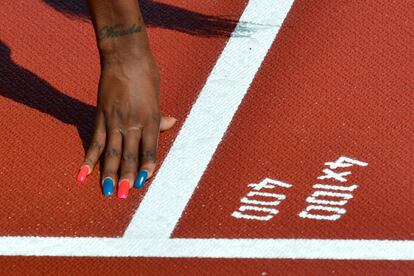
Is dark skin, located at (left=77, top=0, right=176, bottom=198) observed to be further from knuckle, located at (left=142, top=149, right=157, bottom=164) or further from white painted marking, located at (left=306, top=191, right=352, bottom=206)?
white painted marking, located at (left=306, top=191, right=352, bottom=206)

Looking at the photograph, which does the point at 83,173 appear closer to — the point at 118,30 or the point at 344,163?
the point at 118,30

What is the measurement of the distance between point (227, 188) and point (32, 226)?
638 millimetres

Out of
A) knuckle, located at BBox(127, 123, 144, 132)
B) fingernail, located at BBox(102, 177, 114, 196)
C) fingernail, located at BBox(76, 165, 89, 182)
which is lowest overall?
fingernail, located at BBox(76, 165, 89, 182)

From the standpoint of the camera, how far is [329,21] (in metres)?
5.18

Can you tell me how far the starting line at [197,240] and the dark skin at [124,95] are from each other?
116 mm

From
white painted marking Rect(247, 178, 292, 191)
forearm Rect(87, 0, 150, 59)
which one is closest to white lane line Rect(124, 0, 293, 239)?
white painted marking Rect(247, 178, 292, 191)

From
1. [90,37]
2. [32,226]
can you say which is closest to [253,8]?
[90,37]

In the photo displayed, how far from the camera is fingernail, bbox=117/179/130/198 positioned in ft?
14.2

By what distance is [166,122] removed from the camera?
462cm

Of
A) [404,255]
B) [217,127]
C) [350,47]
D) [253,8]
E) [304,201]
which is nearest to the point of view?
[404,255]

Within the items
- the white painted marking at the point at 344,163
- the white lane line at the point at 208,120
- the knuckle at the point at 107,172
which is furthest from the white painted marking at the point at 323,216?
the knuckle at the point at 107,172

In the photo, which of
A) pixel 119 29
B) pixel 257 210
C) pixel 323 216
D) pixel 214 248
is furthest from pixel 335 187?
pixel 119 29

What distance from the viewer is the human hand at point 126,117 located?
442 centimetres

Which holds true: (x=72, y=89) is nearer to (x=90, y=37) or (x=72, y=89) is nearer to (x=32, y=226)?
(x=90, y=37)
